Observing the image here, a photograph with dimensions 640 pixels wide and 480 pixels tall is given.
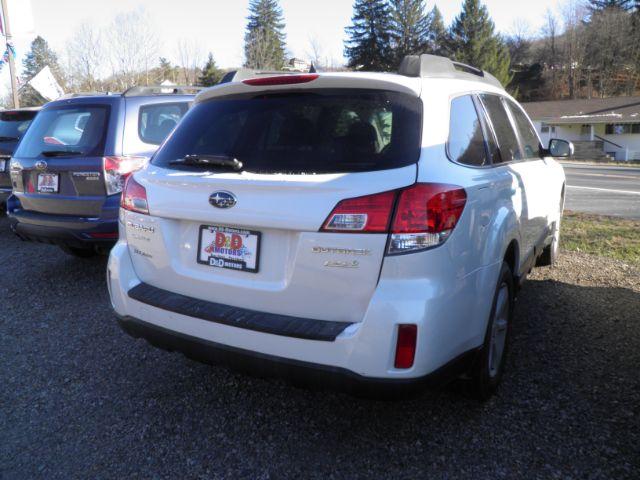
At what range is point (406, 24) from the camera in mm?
62344

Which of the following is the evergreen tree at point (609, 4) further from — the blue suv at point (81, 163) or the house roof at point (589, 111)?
the blue suv at point (81, 163)

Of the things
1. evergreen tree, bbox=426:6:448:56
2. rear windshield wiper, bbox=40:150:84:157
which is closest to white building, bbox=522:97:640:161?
evergreen tree, bbox=426:6:448:56

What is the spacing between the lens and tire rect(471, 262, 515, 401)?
2900 millimetres

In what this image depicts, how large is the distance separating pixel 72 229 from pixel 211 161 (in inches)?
114

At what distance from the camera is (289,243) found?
2416 millimetres

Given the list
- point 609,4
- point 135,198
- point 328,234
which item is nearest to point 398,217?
point 328,234

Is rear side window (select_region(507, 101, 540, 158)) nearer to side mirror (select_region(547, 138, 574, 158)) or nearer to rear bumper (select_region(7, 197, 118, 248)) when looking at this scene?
side mirror (select_region(547, 138, 574, 158))

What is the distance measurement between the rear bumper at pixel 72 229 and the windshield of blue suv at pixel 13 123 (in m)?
3.85

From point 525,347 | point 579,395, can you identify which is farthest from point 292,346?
point 525,347

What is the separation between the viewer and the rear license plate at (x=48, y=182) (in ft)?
17.1

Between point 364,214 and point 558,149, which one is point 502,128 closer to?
point 558,149

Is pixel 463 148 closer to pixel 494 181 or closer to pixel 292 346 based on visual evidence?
pixel 494 181

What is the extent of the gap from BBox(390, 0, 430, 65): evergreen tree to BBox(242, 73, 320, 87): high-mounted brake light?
62823 mm

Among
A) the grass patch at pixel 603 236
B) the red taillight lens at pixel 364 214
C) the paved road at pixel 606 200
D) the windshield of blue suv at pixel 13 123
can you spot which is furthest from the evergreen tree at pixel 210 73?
the red taillight lens at pixel 364 214
